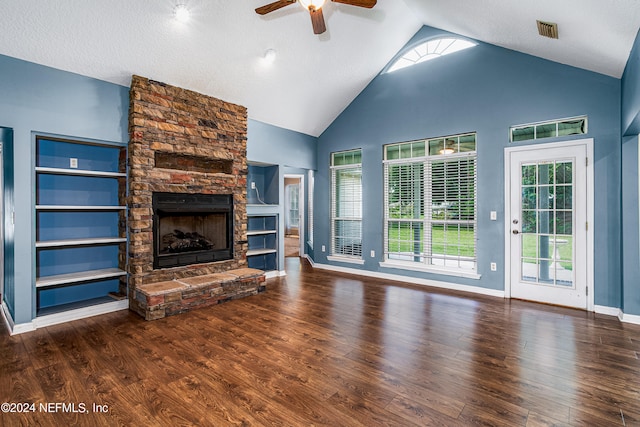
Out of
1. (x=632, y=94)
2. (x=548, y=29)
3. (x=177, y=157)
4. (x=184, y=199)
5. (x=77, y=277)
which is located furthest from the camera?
(x=177, y=157)

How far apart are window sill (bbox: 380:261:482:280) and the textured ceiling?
9.71 ft

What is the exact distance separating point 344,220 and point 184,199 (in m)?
3.16

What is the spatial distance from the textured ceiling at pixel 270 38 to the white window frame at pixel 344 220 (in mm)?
1437

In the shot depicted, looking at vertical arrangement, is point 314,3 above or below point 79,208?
above

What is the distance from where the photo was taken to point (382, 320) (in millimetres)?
3547

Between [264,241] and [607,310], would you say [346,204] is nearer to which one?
[264,241]

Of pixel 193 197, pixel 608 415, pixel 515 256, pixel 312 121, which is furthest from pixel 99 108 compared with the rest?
pixel 515 256

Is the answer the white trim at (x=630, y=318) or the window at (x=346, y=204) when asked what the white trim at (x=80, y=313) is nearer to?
the window at (x=346, y=204)

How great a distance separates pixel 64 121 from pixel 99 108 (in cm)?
40

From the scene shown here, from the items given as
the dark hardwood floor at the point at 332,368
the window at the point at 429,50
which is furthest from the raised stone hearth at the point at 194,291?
the window at the point at 429,50

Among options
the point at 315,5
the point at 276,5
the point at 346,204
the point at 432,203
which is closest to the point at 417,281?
the point at 432,203

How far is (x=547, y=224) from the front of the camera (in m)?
4.16

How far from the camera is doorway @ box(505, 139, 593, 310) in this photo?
3.90 meters

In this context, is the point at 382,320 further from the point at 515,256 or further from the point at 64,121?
the point at 64,121
